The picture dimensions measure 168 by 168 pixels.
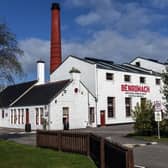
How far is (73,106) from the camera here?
40.8 metres

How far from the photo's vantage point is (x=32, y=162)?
1337 centimetres

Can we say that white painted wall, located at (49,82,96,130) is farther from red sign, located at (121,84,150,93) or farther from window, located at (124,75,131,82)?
window, located at (124,75,131,82)

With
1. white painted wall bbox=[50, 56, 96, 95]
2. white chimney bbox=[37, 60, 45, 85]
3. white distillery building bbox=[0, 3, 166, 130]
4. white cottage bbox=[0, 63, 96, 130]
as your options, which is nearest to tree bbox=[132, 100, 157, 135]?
white distillery building bbox=[0, 3, 166, 130]

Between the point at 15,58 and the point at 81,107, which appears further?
the point at 81,107

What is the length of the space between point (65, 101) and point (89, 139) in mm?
25870

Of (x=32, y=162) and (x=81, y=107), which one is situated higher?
(x=81, y=107)

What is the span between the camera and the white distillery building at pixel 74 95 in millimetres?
40250

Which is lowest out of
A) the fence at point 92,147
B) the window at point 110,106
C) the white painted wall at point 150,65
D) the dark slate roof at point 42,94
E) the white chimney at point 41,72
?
the fence at point 92,147

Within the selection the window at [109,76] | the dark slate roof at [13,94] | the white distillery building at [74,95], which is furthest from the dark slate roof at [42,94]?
the window at [109,76]

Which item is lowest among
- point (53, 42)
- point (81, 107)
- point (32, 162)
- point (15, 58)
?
point (32, 162)

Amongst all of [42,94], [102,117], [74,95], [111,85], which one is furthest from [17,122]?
[111,85]

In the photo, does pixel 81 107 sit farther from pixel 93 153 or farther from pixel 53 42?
pixel 93 153

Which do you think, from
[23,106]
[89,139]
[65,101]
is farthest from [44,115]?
[89,139]

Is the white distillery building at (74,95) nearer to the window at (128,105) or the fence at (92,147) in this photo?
the window at (128,105)
